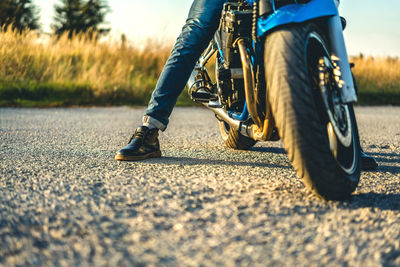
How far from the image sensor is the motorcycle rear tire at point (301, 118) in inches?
56.3

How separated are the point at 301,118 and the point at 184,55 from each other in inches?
44.0

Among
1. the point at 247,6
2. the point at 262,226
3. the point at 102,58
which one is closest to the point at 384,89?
the point at 102,58

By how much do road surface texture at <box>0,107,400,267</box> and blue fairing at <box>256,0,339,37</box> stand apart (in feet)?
1.96

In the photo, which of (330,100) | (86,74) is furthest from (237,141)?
(86,74)

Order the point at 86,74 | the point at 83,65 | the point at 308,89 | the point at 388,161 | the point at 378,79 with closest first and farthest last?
the point at 308,89, the point at 388,161, the point at 86,74, the point at 83,65, the point at 378,79

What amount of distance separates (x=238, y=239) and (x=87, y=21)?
91.8 ft

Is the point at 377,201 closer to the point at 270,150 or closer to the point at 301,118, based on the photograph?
the point at 301,118

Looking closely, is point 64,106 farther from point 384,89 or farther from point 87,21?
point 87,21

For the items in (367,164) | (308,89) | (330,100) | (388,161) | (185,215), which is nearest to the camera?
(185,215)

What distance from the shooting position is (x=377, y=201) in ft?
5.27

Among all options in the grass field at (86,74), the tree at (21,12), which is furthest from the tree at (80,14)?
the grass field at (86,74)

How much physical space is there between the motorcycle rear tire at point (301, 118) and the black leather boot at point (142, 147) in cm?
104

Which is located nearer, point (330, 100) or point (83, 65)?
point (330, 100)

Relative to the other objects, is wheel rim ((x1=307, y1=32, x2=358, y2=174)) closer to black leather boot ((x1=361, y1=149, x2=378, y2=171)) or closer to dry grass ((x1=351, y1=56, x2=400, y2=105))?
black leather boot ((x1=361, y1=149, x2=378, y2=171))
